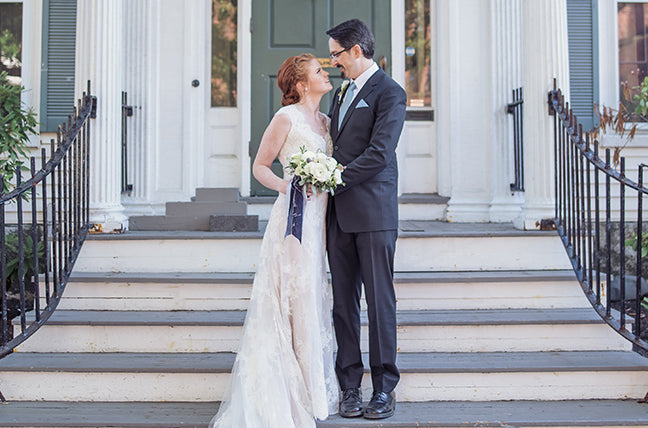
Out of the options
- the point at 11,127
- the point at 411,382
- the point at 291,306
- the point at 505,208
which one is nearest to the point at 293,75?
the point at 291,306

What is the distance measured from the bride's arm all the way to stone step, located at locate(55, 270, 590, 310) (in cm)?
106

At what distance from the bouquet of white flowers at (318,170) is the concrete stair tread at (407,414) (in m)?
1.17

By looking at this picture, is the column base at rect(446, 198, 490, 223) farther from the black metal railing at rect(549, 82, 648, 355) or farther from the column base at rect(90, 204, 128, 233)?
the column base at rect(90, 204, 128, 233)

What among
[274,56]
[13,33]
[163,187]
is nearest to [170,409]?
[163,187]

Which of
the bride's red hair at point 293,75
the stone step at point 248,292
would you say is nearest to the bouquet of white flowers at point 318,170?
the bride's red hair at point 293,75

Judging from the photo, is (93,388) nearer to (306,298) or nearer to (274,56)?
(306,298)

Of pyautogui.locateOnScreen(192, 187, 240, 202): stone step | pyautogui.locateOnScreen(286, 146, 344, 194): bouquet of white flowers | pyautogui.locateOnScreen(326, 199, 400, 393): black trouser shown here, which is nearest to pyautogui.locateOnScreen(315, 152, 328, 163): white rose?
pyautogui.locateOnScreen(286, 146, 344, 194): bouquet of white flowers

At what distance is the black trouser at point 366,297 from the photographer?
3010 mm

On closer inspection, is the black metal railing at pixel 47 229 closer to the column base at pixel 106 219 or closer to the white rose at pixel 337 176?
the column base at pixel 106 219

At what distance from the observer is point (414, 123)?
5973 millimetres

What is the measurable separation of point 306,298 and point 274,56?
348cm

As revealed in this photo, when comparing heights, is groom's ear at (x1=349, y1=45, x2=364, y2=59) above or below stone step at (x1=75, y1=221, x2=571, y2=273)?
above

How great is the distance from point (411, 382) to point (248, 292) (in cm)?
125

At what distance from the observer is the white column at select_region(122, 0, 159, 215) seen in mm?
5551
